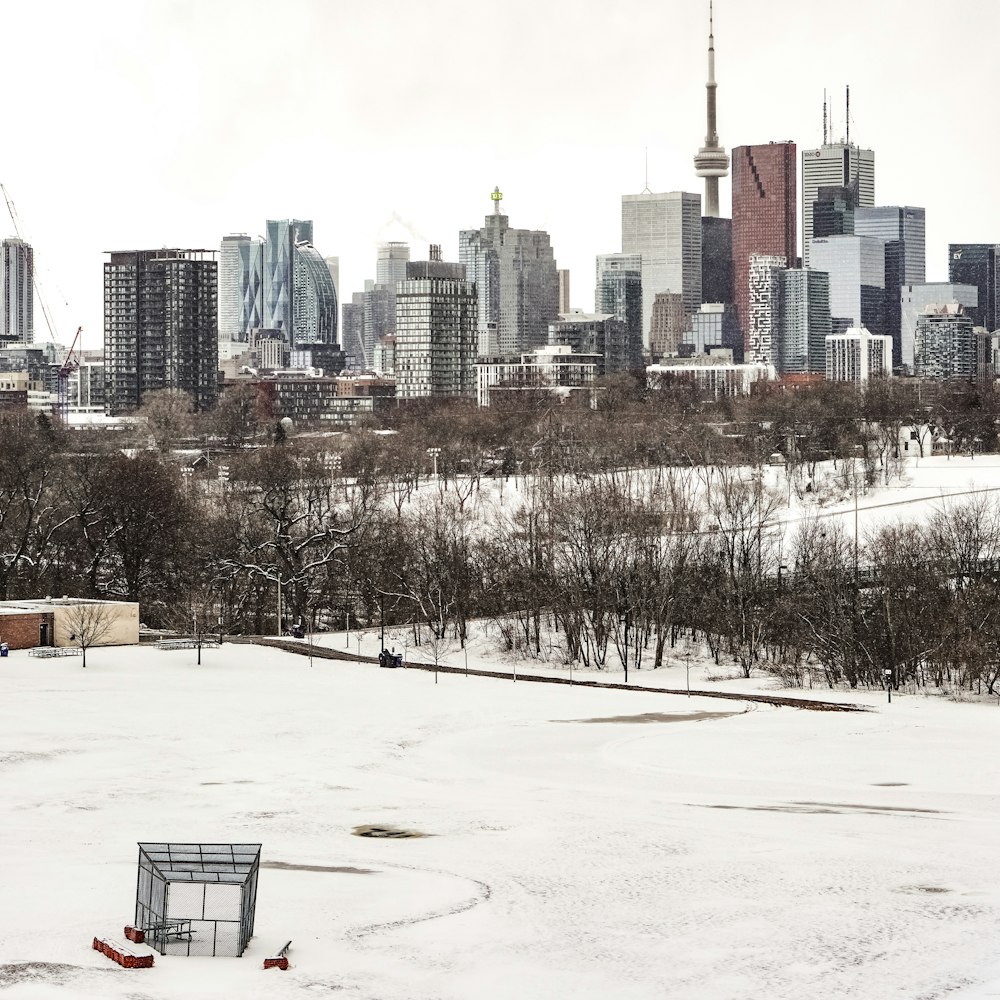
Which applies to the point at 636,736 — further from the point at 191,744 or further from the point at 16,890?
the point at 16,890

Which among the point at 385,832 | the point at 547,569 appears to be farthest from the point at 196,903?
the point at 547,569

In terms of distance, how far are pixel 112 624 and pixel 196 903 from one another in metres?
37.4

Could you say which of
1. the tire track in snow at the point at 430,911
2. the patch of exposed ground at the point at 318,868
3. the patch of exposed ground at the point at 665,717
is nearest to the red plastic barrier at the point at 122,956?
the tire track in snow at the point at 430,911

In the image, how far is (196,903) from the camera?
2892cm

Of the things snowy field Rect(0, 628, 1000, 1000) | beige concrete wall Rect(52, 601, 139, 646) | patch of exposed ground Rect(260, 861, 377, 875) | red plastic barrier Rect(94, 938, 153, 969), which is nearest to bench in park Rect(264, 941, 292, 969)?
snowy field Rect(0, 628, 1000, 1000)

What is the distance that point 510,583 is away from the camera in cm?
7481

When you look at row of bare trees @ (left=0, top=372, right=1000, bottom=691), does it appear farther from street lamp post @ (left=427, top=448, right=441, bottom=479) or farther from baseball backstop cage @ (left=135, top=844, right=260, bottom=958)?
baseball backstop cage @ (left=135, top=844, right=260, bottom=958)

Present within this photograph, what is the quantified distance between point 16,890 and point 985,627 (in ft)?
127

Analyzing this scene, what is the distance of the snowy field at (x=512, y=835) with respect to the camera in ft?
90.3

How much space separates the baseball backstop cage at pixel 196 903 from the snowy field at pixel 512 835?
526mm

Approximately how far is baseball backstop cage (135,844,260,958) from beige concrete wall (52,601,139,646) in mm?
35374

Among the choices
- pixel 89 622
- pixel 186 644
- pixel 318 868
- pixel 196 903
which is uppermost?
pixel 89 622

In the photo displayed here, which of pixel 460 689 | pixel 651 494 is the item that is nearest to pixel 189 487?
pixel 651 494

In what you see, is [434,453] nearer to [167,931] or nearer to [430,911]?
[430,911]
